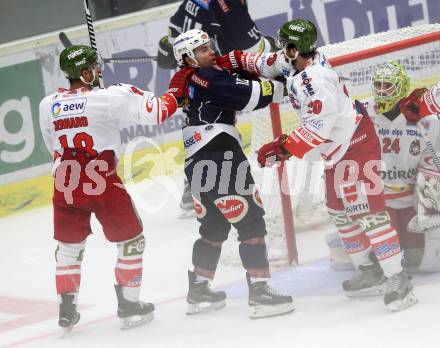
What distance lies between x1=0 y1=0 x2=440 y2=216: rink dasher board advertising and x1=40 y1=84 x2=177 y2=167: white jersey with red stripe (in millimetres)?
2822

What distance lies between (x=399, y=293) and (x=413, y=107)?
34.0 inches

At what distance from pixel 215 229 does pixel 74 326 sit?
773mm

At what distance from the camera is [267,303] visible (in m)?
4.43

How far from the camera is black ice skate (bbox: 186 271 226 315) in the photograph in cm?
465

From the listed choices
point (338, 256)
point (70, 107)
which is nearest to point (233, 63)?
point (70, 107)

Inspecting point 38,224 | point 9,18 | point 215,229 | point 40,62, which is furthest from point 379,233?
point 9,18

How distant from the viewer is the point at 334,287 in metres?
4.77

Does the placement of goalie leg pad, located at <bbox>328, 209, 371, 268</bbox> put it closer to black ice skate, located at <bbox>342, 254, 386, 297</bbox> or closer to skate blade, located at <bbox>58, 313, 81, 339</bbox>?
black ice skate, located at <bbox>342, 254, 386, 297</bbox>

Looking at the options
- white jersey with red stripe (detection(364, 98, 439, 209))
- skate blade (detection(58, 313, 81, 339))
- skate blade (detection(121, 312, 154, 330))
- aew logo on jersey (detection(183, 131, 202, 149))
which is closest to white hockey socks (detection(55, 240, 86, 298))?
skate blade (detection(58, 313, 81, 339))

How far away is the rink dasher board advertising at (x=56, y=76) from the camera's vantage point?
7.19m

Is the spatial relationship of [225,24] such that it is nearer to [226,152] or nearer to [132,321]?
[226,152]

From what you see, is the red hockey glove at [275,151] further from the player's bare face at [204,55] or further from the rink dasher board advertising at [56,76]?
the rink dasher board advertising at [56,76]

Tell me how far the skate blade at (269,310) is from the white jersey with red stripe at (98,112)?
884mm

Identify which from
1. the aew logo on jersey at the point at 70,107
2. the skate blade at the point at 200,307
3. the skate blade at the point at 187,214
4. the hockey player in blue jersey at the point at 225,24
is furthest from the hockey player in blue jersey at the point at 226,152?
the skate blade at the point at 187,214
